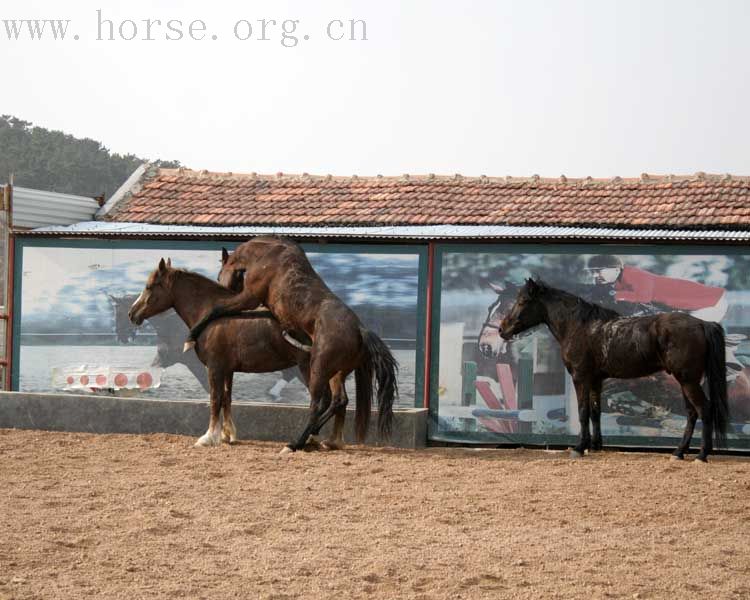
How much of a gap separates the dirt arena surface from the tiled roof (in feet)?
12.2

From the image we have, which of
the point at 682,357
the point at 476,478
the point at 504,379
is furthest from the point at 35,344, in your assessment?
the point at 682,357

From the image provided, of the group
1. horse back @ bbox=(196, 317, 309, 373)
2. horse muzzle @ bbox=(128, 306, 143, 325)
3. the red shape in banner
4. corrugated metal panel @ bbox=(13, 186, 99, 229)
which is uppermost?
corrugated metal panel @ bbox=(13, 186, 99, 229)

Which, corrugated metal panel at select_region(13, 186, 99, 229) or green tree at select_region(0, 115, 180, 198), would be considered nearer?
corrugated metal panel at select_region(13, 186, 99, 229)

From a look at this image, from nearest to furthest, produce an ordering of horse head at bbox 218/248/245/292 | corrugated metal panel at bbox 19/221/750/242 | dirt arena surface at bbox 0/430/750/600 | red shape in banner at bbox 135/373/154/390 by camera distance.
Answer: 1. dirt arena surface at bbox 0/430/750/600
2. horse head at bbox 218/248/245/292
3. corrugated metal panel at bbox 19/221/750/242
4. red shape in banner at bbox 135/373/154/390

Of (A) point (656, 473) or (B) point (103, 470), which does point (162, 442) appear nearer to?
(B) point (103, 470)

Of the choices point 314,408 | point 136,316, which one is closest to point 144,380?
point 136,316

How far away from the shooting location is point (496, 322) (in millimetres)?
13906

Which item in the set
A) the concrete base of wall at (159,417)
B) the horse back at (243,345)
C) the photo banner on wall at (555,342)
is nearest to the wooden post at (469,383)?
the photo banner on wall at (555,342)

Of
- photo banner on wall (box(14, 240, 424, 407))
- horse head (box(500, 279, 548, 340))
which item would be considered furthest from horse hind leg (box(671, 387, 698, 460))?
photo banner on wall (box(14, 240, 424, 407))

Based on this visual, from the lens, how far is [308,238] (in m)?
14.6

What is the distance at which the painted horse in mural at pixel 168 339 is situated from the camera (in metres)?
15.0

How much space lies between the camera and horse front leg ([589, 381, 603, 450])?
12.9 meters

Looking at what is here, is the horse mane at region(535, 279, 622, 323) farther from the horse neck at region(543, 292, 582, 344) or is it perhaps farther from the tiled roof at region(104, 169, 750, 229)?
the tiled roof at region(104, 169, 750, 229)

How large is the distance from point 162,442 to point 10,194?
4.56 metres
